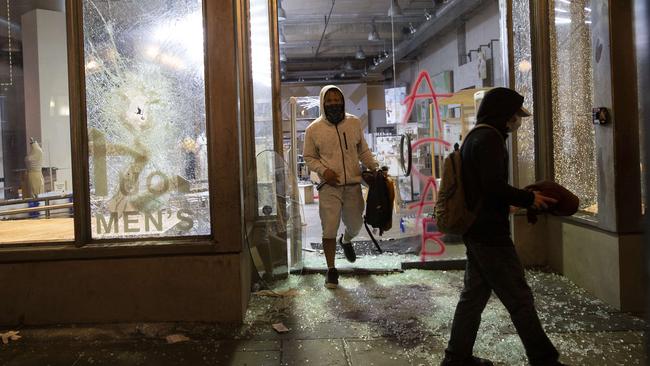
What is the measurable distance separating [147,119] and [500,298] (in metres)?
2.99

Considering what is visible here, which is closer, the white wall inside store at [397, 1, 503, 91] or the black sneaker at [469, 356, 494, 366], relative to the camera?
the black sneaker at [469, 356, 494, 366]

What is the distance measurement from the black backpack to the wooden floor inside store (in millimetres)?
2626

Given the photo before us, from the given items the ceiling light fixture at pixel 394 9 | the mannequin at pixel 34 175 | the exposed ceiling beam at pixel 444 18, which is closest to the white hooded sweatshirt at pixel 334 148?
the mannequin at pixel 34 175

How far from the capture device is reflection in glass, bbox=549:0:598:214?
4605 millimetres

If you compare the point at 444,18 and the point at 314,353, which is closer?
the point at 314,353

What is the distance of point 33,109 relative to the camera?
8.71 m

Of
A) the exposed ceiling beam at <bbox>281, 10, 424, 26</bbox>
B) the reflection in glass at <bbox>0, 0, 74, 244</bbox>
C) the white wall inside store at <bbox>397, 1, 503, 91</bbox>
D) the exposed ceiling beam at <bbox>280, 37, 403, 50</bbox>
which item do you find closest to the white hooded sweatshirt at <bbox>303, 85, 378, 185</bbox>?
the reflection in glass at <bbox>0, 0, 74, 244</bbox>

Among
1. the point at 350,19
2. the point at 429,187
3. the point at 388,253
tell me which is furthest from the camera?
the point at 350,19

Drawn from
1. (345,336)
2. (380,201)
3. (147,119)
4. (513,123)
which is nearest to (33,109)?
(147,119)

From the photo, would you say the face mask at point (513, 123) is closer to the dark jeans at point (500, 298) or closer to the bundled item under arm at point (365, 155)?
the dark jeans at point (500, 298)

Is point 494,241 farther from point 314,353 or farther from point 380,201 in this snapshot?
point 380,201

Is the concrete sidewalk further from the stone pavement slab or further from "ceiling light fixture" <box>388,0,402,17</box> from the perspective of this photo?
"ceiling light fixture" <box>388,0,402,17</box>

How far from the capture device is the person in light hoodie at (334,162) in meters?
5.05

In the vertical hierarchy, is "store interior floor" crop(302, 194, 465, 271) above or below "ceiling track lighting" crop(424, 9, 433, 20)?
below
